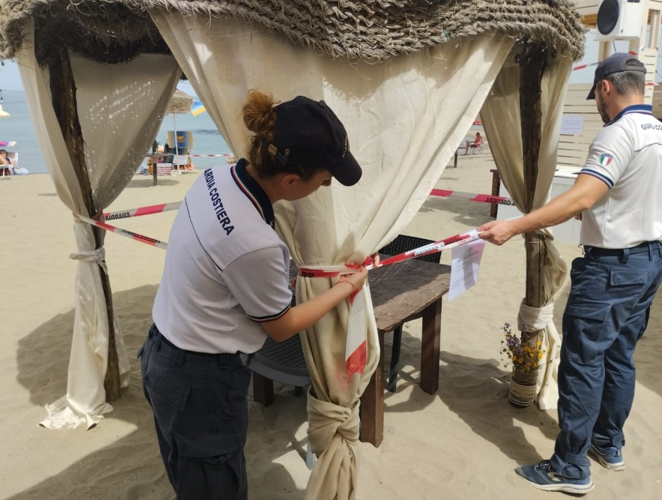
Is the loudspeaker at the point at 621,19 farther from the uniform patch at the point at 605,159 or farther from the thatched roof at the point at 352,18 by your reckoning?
the uniform patch at the point at 605,159

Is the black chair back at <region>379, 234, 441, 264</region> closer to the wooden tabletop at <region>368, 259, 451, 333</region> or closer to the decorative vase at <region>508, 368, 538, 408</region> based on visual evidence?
the wooden tabletop at <region>368, 259, 451, 333</region>

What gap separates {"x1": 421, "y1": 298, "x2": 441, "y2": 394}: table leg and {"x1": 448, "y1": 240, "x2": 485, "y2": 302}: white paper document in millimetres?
1086

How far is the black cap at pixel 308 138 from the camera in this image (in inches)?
57.1

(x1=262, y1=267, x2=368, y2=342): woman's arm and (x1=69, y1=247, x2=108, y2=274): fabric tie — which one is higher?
(x1=262, y1=267, x2=368, y2=342): woman's arm

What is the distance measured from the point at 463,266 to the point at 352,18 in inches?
49.7

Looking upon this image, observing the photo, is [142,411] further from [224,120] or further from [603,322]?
[603,322]

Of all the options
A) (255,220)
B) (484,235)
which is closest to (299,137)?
(255,220)

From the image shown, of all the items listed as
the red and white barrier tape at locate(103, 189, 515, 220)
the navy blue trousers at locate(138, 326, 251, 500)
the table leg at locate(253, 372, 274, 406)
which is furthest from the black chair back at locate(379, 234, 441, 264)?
the navy blue trousers at locate(138, 326, 251, 500)

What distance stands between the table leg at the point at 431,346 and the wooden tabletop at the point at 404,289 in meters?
0.11

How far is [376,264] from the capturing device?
2.27 m

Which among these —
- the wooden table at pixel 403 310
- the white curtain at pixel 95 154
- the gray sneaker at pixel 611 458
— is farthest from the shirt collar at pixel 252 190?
the gray sneaker at pixel 611 458

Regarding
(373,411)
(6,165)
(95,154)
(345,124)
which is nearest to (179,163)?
(6,165)

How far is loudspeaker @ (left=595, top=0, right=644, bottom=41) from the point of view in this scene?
720cm

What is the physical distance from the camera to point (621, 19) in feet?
23.7
